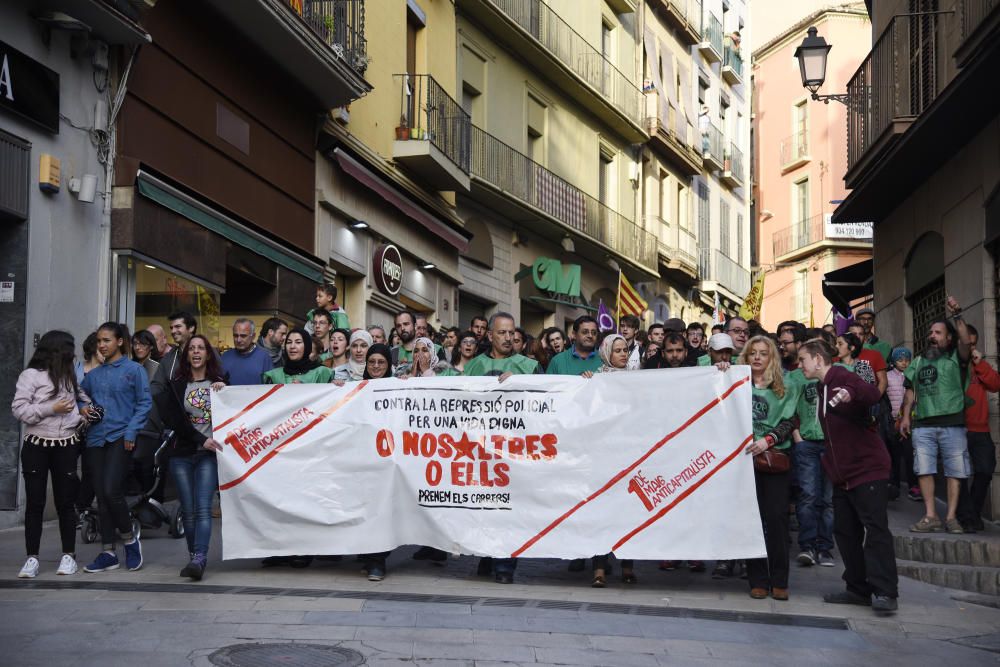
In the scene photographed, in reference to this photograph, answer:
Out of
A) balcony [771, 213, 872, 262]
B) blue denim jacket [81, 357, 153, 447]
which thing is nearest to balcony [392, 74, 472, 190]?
blue denim jacket [81, 357, 153, 447]

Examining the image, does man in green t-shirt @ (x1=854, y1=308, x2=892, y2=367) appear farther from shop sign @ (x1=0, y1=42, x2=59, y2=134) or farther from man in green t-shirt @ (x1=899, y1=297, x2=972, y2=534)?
shop sign @ (x1=0, y1=42, x2=59, y2=134)

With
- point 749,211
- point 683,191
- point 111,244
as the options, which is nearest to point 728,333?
point 111,244

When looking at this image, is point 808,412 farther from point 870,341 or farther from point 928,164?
point 928,164

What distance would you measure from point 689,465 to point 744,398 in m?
0.58

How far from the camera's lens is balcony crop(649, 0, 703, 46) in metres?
37.0

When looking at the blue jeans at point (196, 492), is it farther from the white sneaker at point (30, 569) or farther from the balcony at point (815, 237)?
the balcony at point (815, 237)

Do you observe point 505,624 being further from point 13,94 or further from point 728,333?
point 13,94

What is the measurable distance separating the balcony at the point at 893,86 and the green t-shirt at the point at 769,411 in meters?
6.22

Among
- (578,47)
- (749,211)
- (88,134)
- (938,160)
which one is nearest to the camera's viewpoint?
(88,134)

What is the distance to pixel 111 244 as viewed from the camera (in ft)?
43.0

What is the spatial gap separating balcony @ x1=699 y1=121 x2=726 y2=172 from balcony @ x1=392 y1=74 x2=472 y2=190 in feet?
60.9

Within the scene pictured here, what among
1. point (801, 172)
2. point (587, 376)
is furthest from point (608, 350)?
point (801, 172)

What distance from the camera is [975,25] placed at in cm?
1198

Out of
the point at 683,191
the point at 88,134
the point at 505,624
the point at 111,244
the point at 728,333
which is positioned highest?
the point at 683,191
